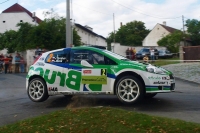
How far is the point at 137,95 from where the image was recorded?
8.76 meters

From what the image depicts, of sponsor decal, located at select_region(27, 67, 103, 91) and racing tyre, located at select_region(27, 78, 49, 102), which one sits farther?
racing tyre, located at select_region(27, 78, 49, 102)

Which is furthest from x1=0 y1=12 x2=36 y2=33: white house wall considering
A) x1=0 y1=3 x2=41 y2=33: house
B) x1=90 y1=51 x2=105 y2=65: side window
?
x1=90 y1=51 x2=105 y2=65: side window

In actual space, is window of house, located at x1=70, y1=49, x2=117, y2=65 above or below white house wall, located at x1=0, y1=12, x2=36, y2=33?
below

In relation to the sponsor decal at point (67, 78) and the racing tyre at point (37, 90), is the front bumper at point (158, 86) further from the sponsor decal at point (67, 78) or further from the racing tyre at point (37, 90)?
the racing tyre at point (37, 90)

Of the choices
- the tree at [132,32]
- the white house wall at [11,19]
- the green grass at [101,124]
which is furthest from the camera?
the tree at [132,32]

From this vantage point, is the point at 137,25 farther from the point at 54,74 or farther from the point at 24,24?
the point at 54,74

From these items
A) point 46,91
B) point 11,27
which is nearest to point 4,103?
point 46,91

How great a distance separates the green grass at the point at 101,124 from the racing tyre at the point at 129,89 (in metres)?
1.97

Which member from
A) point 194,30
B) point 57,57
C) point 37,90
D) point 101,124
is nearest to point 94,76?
point 57,57

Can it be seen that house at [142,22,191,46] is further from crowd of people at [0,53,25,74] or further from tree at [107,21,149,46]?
crowd of people at [0,53,25,74]

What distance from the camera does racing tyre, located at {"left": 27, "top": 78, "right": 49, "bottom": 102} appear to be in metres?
9.81

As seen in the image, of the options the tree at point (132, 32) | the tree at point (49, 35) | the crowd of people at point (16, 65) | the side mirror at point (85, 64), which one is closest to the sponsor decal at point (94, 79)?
the side mirror at point (85, 64)

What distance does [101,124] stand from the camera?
611 cm

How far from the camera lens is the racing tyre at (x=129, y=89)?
28.7ft
